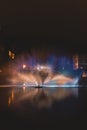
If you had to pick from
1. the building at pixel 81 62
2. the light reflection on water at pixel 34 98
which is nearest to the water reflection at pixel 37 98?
the light reflection on water at pixel 34 98

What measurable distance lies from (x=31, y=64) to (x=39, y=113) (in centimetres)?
6438

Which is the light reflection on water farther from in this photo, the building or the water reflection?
the building

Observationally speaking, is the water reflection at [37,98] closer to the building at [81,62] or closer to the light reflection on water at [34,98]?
the light reflection on water at [34,98]

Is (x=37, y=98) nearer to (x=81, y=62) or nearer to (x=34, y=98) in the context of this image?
(x=34, y=98)

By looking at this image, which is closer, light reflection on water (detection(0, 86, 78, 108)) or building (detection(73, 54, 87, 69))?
light reflection on water (detection(0, 86, 78, 108))

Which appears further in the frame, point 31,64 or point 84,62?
point 84,62

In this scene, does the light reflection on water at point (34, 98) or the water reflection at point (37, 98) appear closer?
the water reflection at point (37, 98)

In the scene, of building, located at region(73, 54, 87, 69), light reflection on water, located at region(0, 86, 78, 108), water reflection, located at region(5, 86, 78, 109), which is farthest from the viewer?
building, located at region(73, 54, 87, 69)

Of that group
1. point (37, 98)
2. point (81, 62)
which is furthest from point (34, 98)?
point (81, 62)

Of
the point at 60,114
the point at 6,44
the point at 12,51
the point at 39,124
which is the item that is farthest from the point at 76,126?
the point at 12,51

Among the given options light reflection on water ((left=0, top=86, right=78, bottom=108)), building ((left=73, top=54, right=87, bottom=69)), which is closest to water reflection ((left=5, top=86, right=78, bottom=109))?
light reflection on water ((left=0, top=86, right=78, bottom=108))

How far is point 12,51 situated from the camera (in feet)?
232

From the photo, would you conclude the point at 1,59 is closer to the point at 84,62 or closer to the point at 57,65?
the point at 57,65

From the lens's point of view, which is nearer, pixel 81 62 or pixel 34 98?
pixel 34 98
